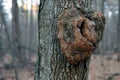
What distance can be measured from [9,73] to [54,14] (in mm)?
12026

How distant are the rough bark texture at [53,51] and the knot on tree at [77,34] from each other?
0.28ft

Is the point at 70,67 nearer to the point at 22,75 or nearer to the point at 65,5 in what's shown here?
the point at 65,5

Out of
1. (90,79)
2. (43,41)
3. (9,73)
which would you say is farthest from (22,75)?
(43,41)

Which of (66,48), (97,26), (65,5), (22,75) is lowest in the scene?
(22,75)

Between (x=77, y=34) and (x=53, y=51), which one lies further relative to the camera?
(x=53, y=51)

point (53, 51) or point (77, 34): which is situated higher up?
point (77, 34)

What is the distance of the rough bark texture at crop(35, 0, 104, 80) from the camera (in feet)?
7.11

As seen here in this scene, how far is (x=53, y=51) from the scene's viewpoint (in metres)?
2.20

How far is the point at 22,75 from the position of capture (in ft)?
44.4

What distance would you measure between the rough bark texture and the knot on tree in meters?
0.09

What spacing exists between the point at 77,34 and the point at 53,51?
1.06 ft

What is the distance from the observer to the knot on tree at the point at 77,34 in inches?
78.4

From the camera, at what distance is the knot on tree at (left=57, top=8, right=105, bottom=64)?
1992mm

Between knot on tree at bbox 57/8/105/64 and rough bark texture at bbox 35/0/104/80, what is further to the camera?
rough bark texture at bbox 35/0/104/80
